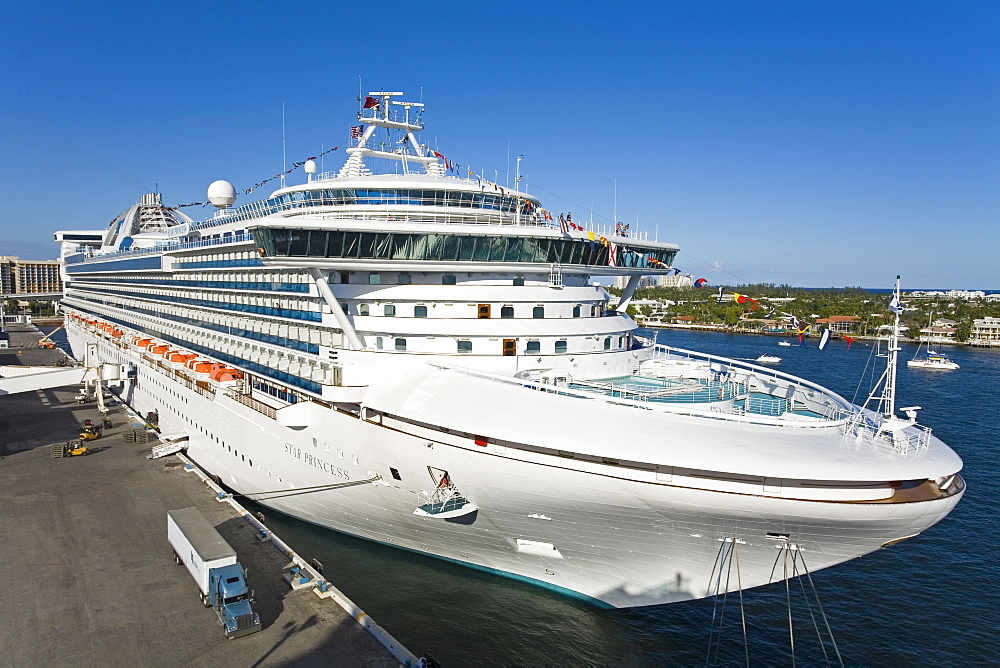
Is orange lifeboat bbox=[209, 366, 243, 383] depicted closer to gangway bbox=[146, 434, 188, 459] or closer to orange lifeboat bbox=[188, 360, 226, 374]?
orange lifeboat bbox=[188, 360, 226, 374]

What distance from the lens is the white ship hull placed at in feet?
36.6

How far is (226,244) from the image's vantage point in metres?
23.5

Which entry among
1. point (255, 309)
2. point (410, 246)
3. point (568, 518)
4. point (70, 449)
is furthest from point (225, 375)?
point (568, 518)

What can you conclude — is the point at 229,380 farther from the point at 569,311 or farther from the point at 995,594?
the point at 995,594

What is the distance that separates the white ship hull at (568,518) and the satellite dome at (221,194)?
1796cm

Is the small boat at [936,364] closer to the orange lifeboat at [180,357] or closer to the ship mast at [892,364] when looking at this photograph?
the ship mast at [892,364]

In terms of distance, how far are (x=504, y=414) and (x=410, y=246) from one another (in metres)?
5.91

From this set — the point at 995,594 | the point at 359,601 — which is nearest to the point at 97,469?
the point at 359,601

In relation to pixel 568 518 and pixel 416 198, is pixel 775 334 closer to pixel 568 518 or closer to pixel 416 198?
pixel 416 198

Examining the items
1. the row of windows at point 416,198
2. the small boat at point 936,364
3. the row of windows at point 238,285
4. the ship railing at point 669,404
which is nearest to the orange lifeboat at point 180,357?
the row of windows at point 238,285

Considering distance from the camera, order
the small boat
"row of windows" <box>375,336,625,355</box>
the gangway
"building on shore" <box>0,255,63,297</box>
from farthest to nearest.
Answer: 1. "building on shore" <box>0,255,63,297</box>
2. the small boat
3. the gangway
4. "row of windows" <box>375,336,625,355</box>

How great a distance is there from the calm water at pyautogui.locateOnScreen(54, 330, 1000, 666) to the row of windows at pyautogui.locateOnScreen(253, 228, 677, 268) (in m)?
8.46

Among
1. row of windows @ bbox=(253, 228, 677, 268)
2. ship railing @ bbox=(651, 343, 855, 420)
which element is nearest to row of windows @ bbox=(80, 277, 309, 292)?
row of windows @ bbox=(253, 228, 677, 268)

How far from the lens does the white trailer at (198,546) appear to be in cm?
1299
